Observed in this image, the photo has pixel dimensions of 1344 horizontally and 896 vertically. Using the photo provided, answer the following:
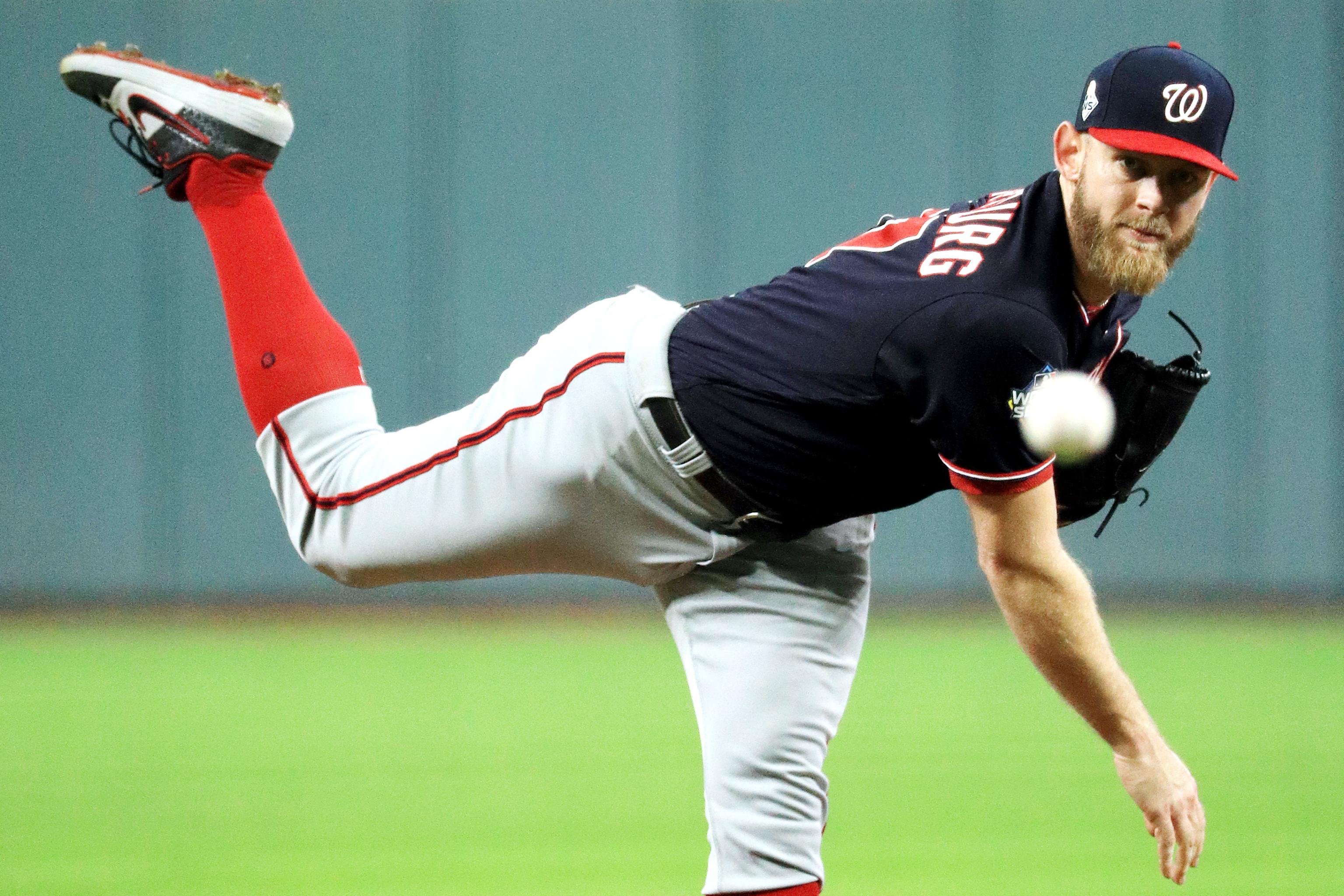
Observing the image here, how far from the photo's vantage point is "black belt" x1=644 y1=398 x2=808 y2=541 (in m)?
2.42

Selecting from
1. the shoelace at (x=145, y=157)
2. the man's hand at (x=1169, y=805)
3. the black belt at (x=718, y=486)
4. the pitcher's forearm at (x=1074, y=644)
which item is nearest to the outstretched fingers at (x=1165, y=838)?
the man's hand at (x=1169, y=805)

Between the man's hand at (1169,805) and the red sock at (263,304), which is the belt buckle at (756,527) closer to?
the man's hand at (1169,805)

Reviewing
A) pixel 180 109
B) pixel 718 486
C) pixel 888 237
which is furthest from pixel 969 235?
pixel 180 109

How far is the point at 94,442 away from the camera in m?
7.85

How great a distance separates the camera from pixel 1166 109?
7.14 ft

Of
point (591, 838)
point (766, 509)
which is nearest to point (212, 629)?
point (591, 838)

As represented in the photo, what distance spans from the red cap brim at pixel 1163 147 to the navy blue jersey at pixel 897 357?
127mm

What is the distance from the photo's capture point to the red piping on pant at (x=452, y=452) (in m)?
2.54

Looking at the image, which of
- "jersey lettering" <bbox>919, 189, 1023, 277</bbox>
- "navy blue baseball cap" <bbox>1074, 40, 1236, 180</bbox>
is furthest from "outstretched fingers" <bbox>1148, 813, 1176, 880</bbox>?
"navy blue baseball cap" <bbox>1074, 40, 1236, 180</bbox>

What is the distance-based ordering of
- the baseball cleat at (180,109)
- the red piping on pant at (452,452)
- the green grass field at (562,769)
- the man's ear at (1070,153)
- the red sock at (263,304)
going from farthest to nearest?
the green grass field at (562,769)
the baseball cleat at (180,109)
the red sock at (263,304)
the red piping on pant at (452,452)
the man's ear at (1070,153)

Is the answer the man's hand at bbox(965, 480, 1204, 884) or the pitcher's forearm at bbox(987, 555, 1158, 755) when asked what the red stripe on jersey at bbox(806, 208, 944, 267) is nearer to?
the man's hand at bbox(965, 480, 1204, 884)

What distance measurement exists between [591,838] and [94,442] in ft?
17.1

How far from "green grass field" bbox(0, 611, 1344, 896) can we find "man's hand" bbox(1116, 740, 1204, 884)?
3.35 feet

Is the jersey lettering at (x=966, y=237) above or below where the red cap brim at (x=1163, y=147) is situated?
below
